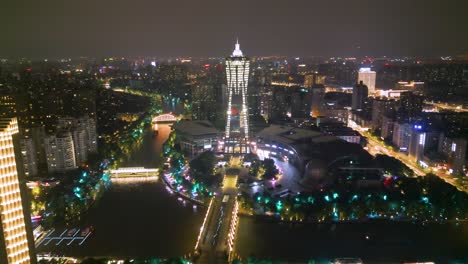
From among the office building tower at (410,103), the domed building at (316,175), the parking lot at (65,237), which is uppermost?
the office building tower at (410,103)

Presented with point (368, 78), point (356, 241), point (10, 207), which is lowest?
point (356, 241)

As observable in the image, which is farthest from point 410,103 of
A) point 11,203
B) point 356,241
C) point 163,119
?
point 11,203

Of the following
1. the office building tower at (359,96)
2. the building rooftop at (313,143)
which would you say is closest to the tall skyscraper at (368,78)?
the office building tower at (359,96)

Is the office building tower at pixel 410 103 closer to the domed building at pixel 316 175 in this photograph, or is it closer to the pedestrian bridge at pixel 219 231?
the domed building at pixel 316 175

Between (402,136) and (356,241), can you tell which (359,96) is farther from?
(356,241)

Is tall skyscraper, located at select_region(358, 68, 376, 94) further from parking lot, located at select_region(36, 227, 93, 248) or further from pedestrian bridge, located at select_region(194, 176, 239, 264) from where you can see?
parking lot, located at select_region(36, 227, 93, 248)
